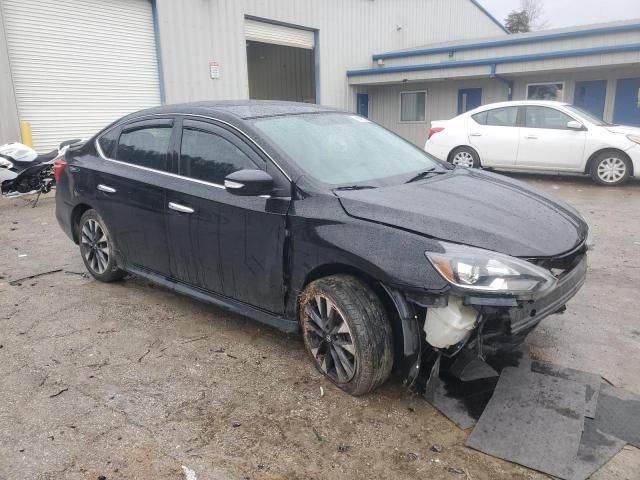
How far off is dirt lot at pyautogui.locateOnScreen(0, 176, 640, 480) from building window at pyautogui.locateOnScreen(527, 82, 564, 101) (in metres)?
12.6

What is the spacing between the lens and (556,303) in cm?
295

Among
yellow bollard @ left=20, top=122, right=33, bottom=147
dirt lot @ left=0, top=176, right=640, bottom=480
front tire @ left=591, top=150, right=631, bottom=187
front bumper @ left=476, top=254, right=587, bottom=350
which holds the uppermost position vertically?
yellow bollard @ left=20, top=122, right=33, bottom=147

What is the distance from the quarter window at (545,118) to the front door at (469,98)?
7.18 m

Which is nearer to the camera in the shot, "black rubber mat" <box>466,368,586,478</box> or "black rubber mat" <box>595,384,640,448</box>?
"black rubber mat" <box>466,368,586,478</box>

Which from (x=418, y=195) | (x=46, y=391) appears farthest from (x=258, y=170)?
(x=46, y=391)

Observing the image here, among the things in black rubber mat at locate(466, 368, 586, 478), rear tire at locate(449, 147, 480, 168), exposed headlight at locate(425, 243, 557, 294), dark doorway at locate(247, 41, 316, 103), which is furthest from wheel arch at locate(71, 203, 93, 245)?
dark doorway at locate(247, 41, 316, 103)

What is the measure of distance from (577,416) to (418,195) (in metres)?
1.49

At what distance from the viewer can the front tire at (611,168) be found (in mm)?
9797

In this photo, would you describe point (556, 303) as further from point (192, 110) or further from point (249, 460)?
point (192, 110)

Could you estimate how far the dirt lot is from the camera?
8.31 feet

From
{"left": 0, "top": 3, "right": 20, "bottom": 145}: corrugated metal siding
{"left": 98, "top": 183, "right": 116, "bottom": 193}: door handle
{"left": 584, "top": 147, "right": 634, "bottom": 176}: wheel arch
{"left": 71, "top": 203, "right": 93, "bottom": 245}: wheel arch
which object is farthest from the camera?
{"left": 0, "top": 3, "right": 20, "bottom": 145}: corrugated metal siding

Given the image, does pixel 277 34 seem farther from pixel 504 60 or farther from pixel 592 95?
pixel 592 95

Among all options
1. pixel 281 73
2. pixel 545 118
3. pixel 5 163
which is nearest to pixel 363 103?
pixel 281 73

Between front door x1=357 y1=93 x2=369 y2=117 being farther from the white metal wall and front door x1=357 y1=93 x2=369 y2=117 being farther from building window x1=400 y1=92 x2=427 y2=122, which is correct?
building window x1=400 y1=92 x2=427 y2=122
